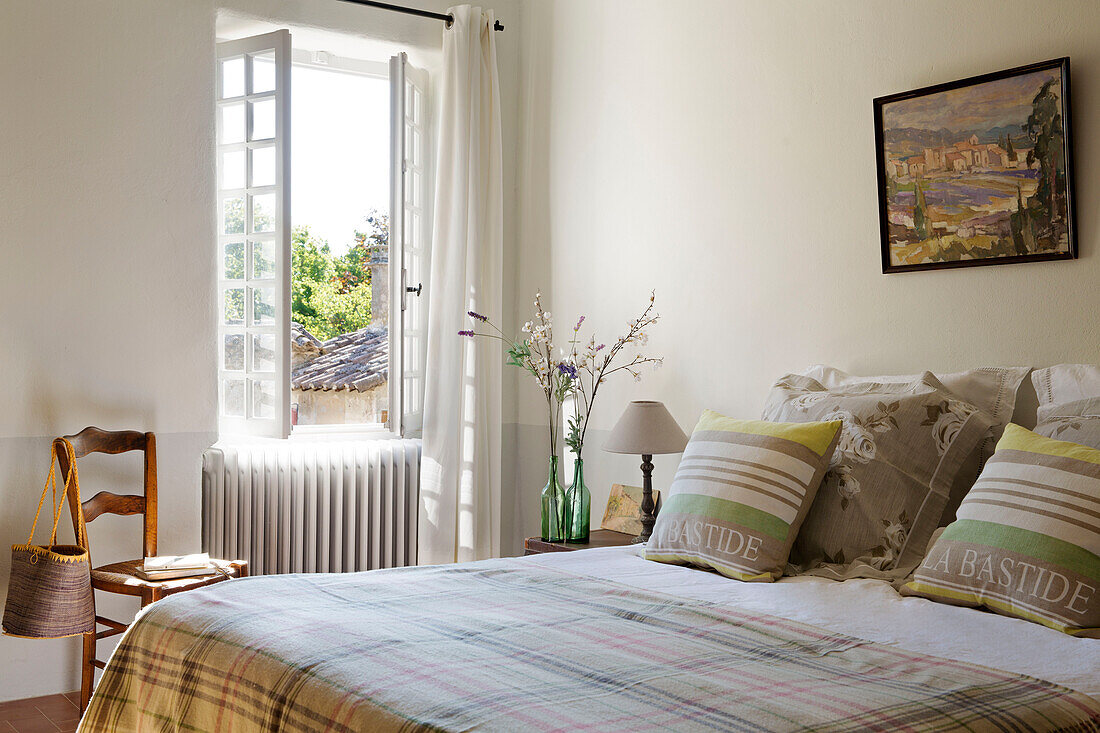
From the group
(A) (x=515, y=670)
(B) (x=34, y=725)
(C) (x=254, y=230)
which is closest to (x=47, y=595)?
(B) (x=34, y=725)

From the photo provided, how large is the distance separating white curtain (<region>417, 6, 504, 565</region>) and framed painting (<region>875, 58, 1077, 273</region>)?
1.82 metres

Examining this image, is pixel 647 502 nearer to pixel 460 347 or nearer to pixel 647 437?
pixel 647 437

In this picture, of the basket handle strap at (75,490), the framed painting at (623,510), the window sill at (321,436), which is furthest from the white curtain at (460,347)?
the basket handle strap at (75,490)

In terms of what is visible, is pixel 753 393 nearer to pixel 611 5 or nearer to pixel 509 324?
Result: pixel 509 324

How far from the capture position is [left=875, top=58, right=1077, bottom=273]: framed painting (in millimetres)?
2518

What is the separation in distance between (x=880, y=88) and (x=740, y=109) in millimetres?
572

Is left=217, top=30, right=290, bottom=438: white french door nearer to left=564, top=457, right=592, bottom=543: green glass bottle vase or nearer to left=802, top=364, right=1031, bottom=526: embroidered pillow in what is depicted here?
left=564, top=457, right=592, bottom=543: green glass bottle vase

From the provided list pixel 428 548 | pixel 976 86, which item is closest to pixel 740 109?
pixel 976 86

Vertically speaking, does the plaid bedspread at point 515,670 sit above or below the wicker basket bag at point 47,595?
above

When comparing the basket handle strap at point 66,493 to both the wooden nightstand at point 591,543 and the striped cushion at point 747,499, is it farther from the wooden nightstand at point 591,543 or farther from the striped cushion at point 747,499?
→ the striped cushion at point 747,499

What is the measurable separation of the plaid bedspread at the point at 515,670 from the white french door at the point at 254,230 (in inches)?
65.5

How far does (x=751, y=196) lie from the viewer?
11.1 feet

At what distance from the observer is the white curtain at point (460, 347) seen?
13.6ft

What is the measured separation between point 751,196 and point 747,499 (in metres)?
1.28
